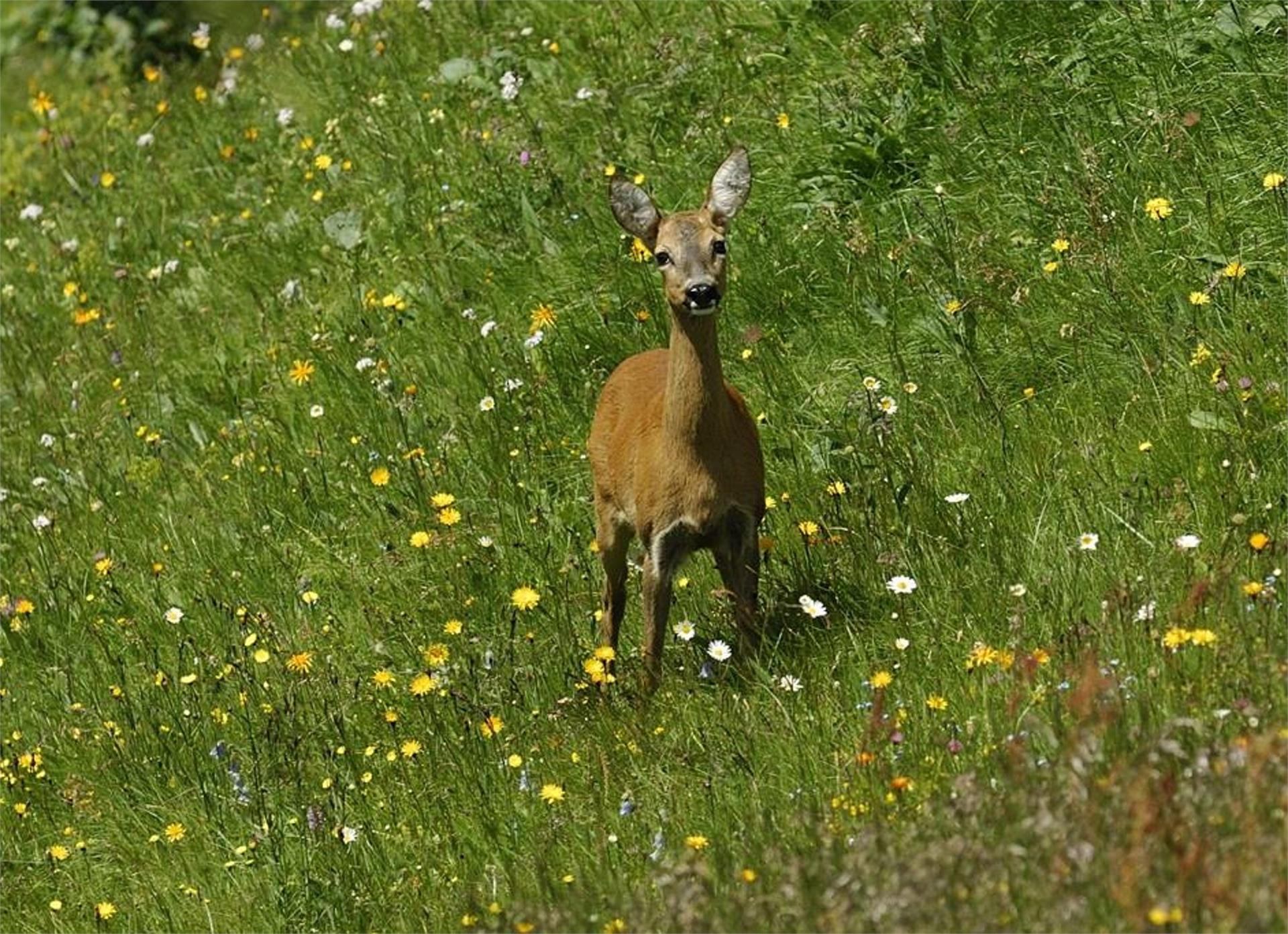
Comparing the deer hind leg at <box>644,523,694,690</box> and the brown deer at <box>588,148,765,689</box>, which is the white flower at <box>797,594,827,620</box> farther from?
the deer hind leg at <box>644,523,694,690</box>

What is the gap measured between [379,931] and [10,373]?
20.1ft

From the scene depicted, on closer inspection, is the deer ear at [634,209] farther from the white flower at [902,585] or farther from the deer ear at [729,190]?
the white flower at [902,585]

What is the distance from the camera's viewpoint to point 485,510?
312 inches

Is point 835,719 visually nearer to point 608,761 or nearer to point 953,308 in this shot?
point 608,761

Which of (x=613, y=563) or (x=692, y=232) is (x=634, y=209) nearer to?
(x=692, y=232)

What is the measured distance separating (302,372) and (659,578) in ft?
10.0

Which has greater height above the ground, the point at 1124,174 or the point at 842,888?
the point at 842,888

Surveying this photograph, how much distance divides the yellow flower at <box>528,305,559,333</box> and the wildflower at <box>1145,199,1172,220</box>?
238cm

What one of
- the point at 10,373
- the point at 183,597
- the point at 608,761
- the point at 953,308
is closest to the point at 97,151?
the point at 10,373

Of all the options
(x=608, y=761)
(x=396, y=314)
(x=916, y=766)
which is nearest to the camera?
(x=916, y=766)

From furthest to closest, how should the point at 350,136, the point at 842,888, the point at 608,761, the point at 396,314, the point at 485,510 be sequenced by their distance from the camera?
the point at 350,136
the point at 396,314
the point at 485,510
the point at 608,761
the point at 842,888

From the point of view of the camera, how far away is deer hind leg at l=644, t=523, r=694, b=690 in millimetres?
6574

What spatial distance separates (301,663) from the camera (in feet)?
23.2

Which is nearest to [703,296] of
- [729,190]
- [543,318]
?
[729,190]
